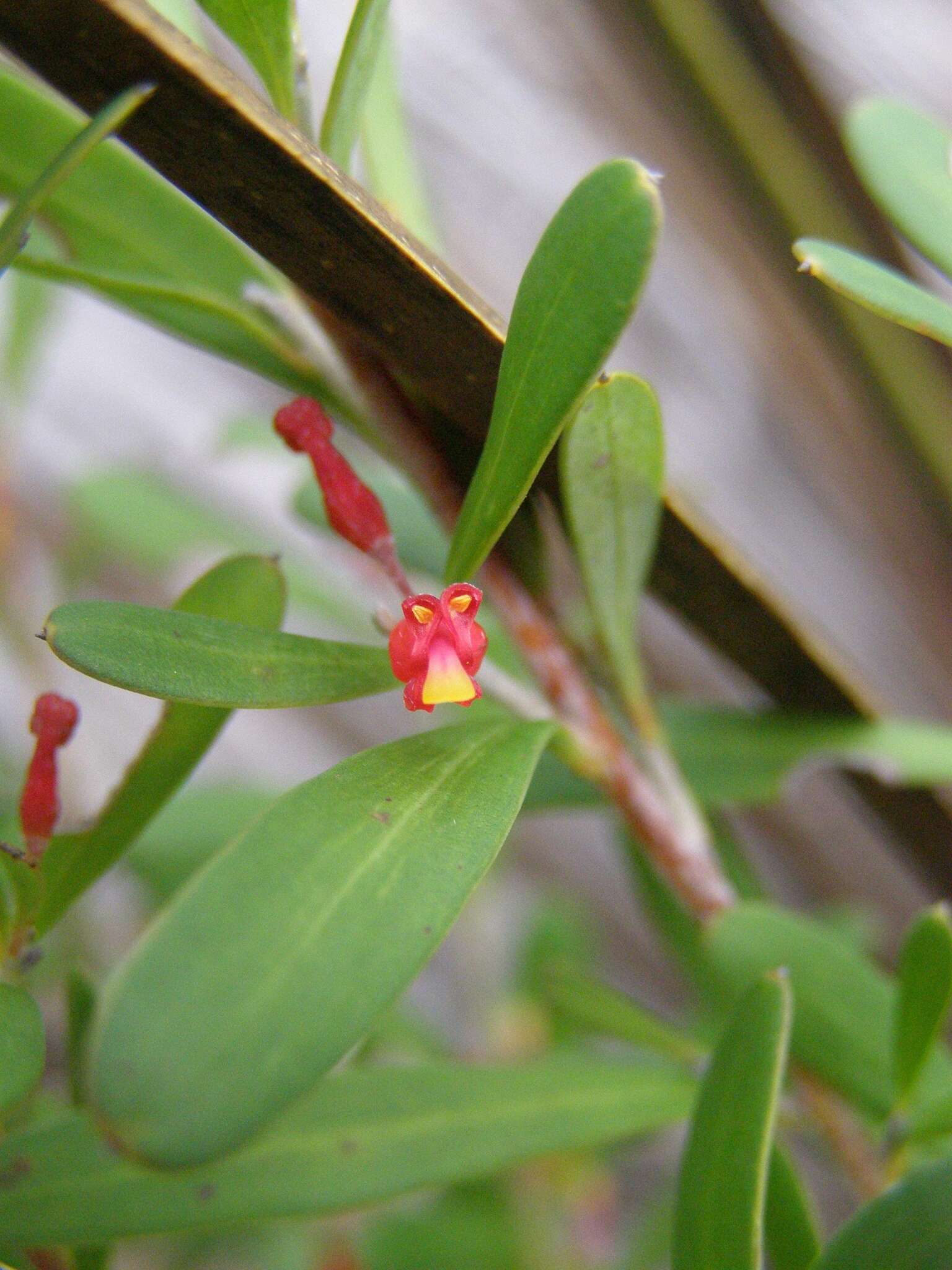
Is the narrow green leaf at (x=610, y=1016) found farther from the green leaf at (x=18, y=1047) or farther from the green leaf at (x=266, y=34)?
the green leaf at (x=266, y=34)

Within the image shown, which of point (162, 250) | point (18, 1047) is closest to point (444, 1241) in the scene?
point (18, 1047)

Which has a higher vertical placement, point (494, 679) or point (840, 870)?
point (494, 679)

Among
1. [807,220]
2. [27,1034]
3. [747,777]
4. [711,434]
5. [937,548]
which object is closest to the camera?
[27,1034]

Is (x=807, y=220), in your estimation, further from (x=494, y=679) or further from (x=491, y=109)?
(x=494, y=679)

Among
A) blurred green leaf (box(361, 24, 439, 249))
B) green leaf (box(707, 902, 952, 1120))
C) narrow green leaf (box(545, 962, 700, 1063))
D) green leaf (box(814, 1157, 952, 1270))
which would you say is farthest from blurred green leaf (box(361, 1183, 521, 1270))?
blurred green leaf (box(361, 24, 439, 249))

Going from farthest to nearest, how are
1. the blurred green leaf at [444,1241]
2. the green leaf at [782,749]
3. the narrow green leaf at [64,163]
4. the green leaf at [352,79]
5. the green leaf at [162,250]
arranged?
1. the blurred green leaf at [444,1241]
2. the green leaf at [782,749]
3. the green leaf at [162,250]
4. the green leaf at [352,79]
5. the narrow green leaf at [64,163]

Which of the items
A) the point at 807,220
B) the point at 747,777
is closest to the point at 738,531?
the point at 807,220

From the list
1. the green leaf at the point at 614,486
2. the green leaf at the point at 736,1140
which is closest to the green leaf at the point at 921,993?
the green leaf at the point at 736,1140
